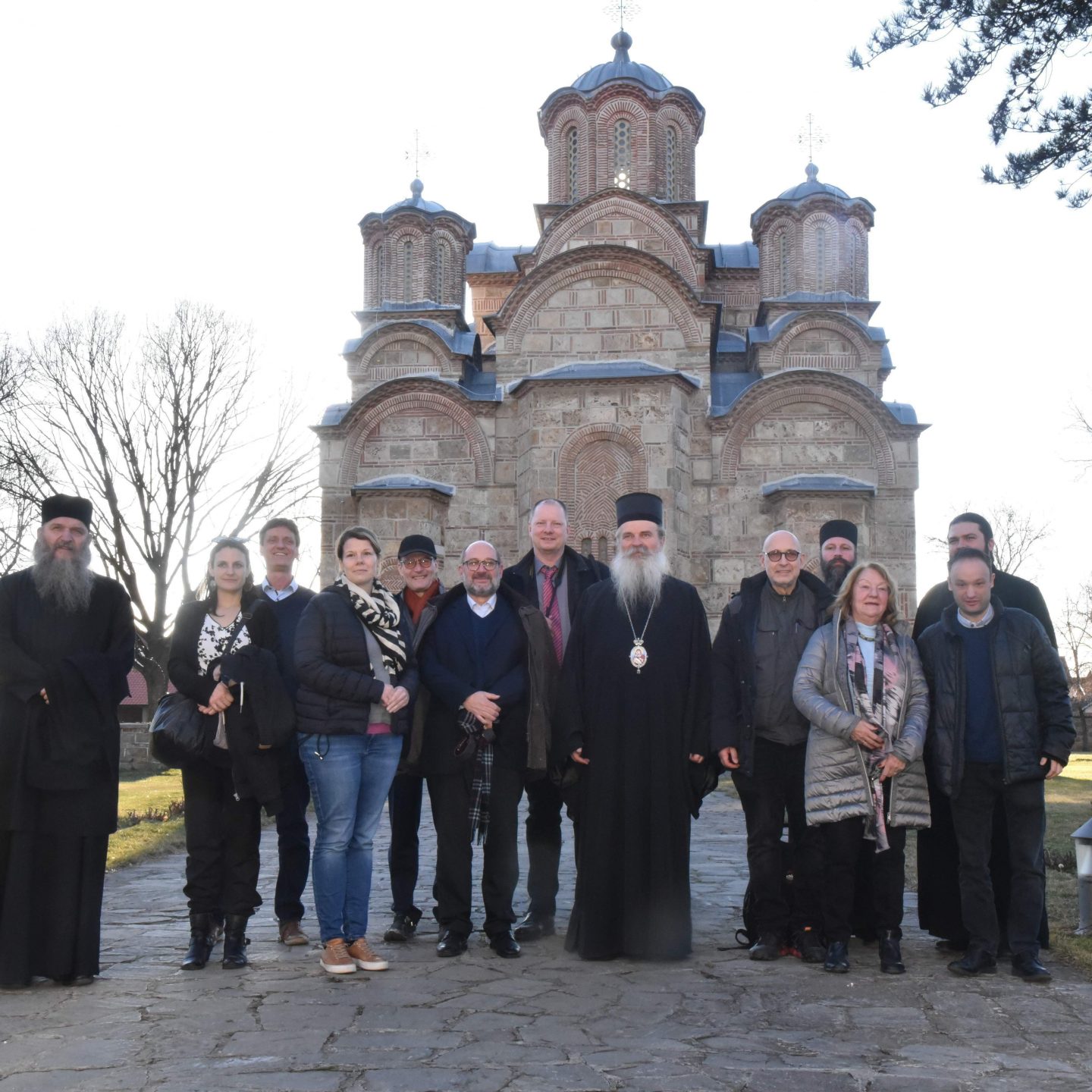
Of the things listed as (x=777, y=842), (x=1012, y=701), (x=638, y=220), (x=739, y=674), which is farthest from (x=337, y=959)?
(x=638, y=220)

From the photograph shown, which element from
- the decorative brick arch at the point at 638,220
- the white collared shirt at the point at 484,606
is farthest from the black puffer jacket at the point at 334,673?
the decorative brick arch at the point at 638,220

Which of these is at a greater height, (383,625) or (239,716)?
(383,625)

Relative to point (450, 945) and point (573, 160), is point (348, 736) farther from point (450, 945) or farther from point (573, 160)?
point (573, 160)

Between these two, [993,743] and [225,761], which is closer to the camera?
[993,743]

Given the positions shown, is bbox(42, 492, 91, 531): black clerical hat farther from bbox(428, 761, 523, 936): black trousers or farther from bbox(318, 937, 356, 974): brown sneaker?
bbox(318, 937, 356, 974): brown sneaker

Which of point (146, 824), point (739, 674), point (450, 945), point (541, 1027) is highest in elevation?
point (739, 674)

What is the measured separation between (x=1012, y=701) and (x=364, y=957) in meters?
2.78

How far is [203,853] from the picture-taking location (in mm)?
4973

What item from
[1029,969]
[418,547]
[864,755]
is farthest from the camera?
[418,547]

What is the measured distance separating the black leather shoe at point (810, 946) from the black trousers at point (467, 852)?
121 cm

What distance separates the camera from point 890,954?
4738 mm

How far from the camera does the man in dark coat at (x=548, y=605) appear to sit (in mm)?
5629

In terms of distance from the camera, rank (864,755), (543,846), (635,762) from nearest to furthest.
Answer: (864,755) < (635,762) < (543,846)

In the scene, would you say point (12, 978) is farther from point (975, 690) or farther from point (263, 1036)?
point (975, 690)
